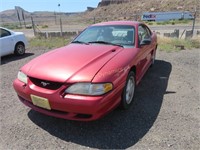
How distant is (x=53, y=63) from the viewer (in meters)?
3.05

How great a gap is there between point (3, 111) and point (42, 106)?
118 cm

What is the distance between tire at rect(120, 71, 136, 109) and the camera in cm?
317

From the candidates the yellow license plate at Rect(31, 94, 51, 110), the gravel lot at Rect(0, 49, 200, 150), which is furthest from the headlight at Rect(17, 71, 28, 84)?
the gravel lot at Rect(0, 49, 200, 150)

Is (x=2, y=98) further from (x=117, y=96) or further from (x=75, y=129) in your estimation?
(x=117, y=96)

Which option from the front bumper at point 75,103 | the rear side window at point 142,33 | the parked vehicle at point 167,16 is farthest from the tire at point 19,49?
the parked vehicle at point 167,16

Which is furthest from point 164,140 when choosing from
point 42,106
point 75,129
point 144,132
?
point 42,106

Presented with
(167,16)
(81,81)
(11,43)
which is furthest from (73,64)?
(167,16)

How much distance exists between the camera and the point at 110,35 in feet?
13.5

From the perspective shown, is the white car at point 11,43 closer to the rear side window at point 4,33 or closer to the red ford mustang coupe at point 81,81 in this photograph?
the rear side window at point 4,33

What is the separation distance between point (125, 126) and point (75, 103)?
0.93 metres

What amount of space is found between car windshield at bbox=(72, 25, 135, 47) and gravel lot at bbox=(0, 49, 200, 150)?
43.6 inches

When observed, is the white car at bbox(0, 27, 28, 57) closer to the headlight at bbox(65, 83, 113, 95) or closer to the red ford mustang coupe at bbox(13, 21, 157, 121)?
the red ford mustang coupe at bbox(13, 21, 157, 121)

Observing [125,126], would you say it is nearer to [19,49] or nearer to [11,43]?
[11,43]

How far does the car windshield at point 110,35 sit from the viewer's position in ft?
12.9
